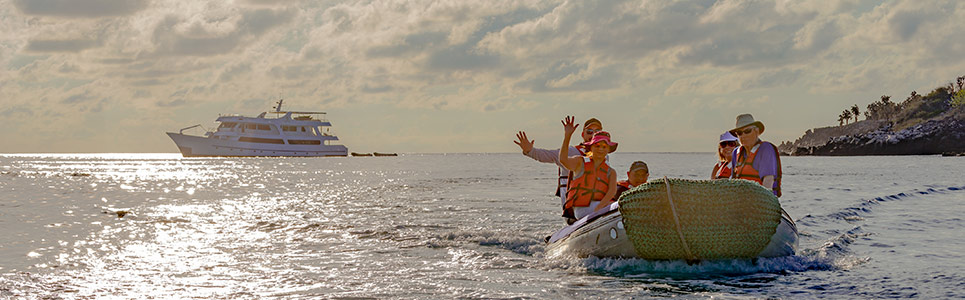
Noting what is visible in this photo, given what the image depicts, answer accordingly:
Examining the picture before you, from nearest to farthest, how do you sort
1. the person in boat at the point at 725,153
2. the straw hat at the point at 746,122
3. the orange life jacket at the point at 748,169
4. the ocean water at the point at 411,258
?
the ocean water at the point at 411,258, the straw hat at the point at 746,122, the orange life jacket at the point at 748,169, the person in boat at the point at 725,153

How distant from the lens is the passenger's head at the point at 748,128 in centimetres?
771

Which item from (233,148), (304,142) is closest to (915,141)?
(304,142)

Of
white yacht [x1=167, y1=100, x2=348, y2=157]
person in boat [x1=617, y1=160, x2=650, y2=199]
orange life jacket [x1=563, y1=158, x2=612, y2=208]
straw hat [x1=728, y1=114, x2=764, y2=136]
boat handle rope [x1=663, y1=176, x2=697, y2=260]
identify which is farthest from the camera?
white yacht [x1=167, y1=100, x2=348, y2=157]

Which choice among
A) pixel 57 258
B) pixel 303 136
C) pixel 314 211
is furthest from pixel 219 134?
pixel 57 258

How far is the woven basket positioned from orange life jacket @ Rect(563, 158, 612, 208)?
77 centimetres

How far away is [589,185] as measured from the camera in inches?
326

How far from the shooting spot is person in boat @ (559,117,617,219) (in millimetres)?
7848

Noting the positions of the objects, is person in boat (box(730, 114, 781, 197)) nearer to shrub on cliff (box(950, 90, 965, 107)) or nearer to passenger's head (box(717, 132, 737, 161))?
passenger's head (box(717, 132, 737, 161))

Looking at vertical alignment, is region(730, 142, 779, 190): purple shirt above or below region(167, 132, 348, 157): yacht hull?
below

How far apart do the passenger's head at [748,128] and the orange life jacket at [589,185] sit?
1.53 metres

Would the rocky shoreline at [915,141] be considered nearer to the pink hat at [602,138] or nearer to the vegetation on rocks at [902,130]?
the vegetation on rocks at [902,130]

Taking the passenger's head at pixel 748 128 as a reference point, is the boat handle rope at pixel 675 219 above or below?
below

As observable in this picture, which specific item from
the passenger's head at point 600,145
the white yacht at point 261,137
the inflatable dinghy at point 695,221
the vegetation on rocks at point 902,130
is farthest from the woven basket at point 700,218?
the vegetation on rocks at point 902,130

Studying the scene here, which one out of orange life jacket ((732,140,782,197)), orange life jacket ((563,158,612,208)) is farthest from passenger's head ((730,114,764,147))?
orange life jacket ((563,158,612,208))
